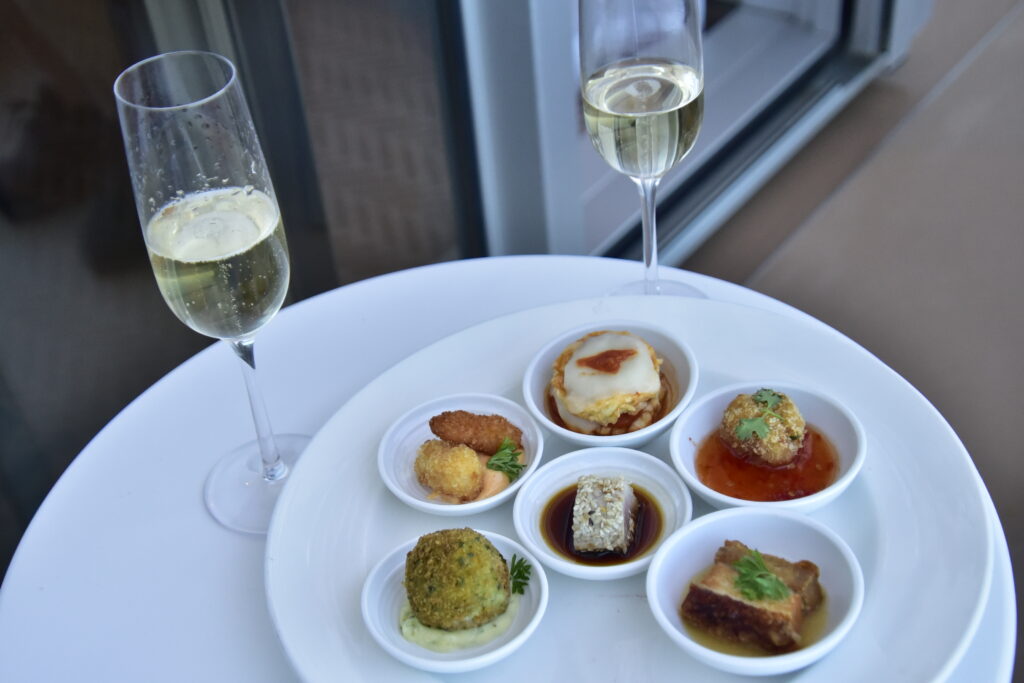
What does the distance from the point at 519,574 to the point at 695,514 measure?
204 mm

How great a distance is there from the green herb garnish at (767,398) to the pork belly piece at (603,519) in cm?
18

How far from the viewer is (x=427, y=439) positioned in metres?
1.19

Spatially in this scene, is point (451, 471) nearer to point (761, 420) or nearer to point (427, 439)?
point (427, 439)

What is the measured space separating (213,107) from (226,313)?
0.20 m

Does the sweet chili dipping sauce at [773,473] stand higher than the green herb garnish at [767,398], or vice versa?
the green herb garnish at [767,398]

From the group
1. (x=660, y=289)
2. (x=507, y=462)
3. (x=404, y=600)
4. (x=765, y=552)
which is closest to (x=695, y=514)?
(x=765, y=552)

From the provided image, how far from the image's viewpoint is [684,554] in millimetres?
986

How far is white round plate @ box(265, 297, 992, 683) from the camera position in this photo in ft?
2.99

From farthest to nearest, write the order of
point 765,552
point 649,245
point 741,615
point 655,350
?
point 649,245 < point 655,350 < point 765,552 < point 741,615

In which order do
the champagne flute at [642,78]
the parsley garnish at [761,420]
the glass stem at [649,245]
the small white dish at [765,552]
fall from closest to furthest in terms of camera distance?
the small white dish at [765,552] < the parsley garnish at [761,420] < the champagne flute at [642,78] < the glass stem at [649,245]

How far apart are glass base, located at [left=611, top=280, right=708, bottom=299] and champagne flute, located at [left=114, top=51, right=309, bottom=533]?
1.78 ft

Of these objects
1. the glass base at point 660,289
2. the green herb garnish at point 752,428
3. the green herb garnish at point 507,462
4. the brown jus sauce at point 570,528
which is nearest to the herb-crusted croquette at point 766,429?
the green herb garnish at point 752,428

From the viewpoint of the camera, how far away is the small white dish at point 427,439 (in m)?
1.07

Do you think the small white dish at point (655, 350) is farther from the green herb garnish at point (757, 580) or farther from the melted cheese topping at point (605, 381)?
the green herb garnish at point (757, 580)
